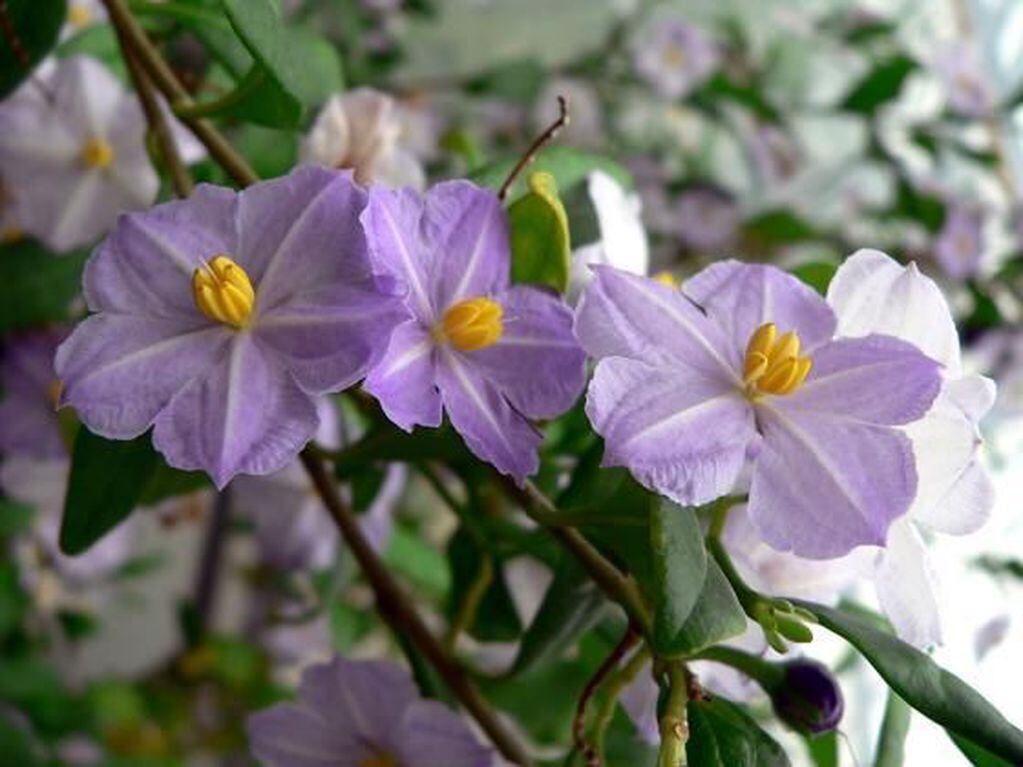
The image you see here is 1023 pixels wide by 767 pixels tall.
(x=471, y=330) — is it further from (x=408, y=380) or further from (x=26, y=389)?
(x=26, y=389)

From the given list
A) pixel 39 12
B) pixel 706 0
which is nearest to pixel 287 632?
pixel 39 12

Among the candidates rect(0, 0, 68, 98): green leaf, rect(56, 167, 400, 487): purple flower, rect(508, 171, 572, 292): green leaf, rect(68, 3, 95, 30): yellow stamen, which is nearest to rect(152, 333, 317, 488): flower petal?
rect(56, 167, 400, 487): purple flower

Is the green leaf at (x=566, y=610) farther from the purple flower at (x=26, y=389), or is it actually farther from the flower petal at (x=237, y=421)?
the purple flower at (x=26, y=389)

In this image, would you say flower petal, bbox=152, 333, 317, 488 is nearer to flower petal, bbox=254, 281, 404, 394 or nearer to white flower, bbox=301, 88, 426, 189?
flower petal, bbox=254, 281, 404, 394

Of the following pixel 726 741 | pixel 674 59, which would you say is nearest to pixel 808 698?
pixel 726 741

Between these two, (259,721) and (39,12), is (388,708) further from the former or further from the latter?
(39,12)

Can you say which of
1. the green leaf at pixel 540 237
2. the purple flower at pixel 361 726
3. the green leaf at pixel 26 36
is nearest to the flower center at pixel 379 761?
the purple flower at pixel 361 726
